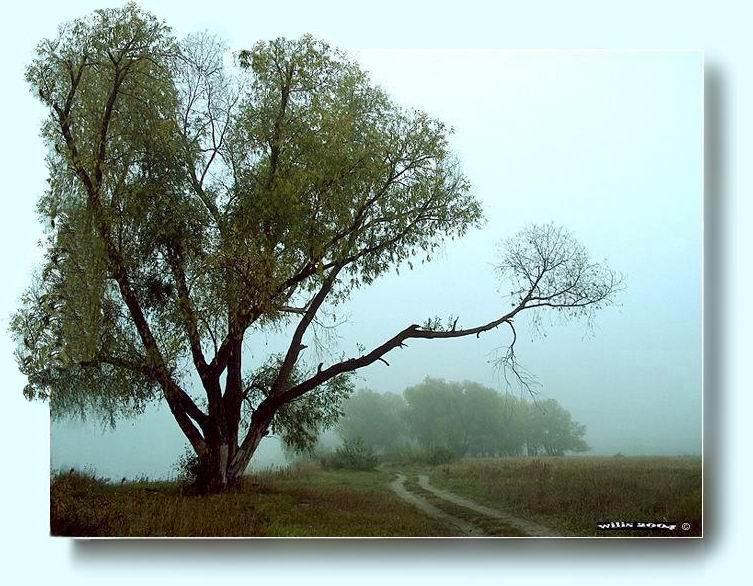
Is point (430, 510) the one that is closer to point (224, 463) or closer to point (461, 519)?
point (461, 519)

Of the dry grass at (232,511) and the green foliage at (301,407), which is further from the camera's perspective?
the green foliage at (301,407)

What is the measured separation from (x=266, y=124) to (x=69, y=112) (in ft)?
4.02

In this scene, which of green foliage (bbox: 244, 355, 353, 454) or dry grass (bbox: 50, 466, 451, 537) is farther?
green foliage (bbox: 244, 355, 353, 454)

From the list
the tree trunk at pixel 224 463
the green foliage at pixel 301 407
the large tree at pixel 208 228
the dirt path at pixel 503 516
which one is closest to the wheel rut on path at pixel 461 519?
the dirt path at pixel 503 516

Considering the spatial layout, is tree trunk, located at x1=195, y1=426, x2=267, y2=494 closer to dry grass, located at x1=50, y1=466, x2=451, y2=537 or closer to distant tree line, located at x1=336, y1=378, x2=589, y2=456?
dry grass, located at x1=50, y1=466, x2=451, y2=537

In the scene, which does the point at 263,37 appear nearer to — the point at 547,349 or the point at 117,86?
the point at 117,86

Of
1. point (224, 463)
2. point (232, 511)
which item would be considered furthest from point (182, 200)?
point (232, 511)

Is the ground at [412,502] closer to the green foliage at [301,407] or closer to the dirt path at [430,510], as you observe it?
the dirt path at [430,510]

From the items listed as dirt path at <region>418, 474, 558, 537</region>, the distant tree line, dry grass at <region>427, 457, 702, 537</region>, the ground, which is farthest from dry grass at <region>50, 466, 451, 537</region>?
dry grass at <region>427, 457, 702, 537</region>

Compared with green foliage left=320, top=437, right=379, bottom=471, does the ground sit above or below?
below

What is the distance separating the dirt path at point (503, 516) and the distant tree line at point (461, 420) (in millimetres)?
331

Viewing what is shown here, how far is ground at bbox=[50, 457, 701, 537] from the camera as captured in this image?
552 cm

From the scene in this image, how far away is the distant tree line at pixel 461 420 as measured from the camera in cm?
552

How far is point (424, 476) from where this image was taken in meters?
5.61
